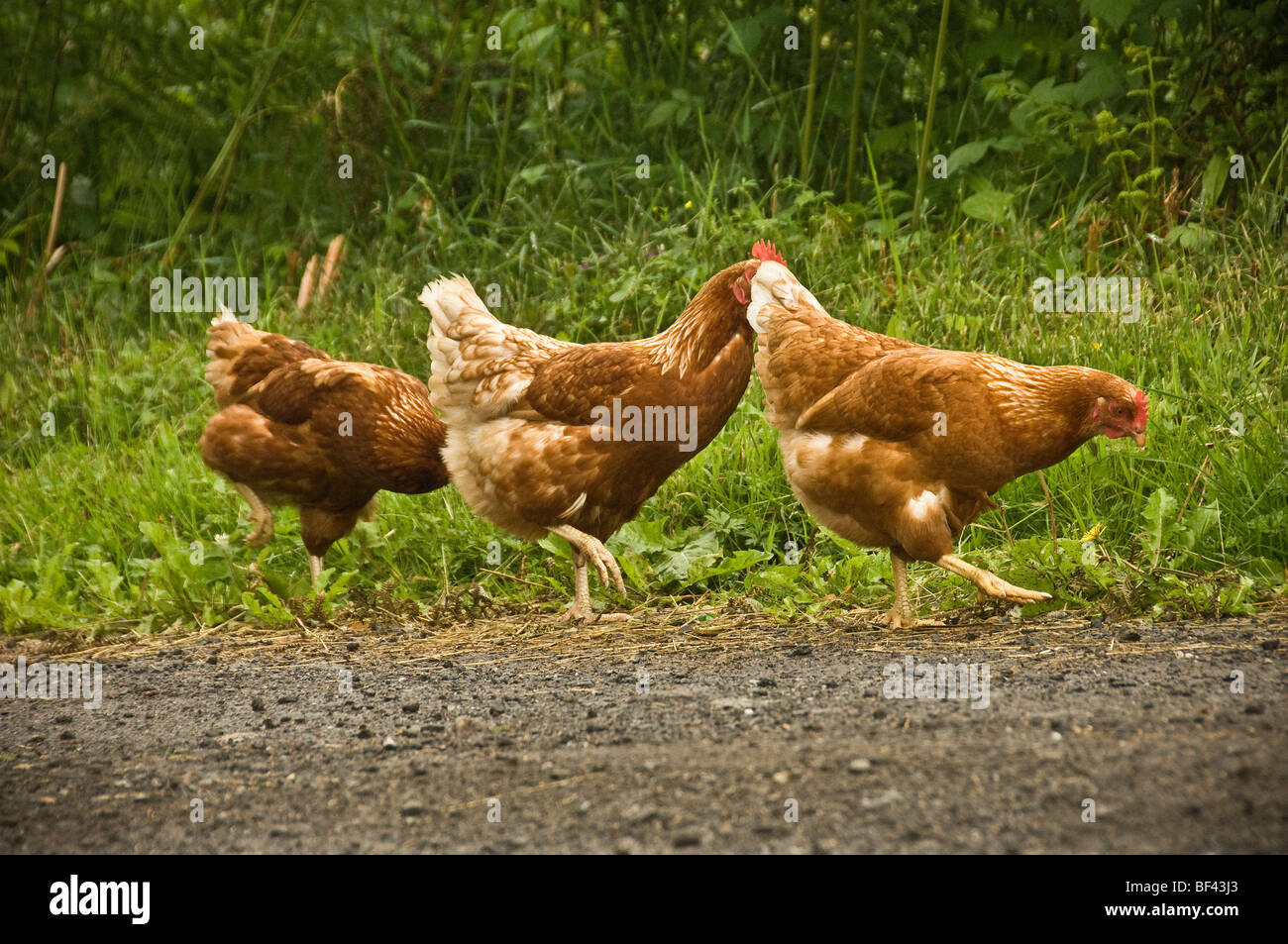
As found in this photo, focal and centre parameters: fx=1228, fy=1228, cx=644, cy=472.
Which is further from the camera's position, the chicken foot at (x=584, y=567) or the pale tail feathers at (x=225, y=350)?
the pale tail feathers at (x=225, y=350)

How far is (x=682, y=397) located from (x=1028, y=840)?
104 inches

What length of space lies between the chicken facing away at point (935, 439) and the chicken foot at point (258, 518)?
2.46 metres

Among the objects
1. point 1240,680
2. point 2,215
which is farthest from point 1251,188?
point 2,215

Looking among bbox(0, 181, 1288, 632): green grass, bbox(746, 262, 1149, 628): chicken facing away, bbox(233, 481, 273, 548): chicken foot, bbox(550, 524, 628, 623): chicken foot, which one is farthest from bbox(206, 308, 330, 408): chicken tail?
bbox(746, 262, 1149, 628): chicken facing away

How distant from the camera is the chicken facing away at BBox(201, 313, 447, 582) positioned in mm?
5094

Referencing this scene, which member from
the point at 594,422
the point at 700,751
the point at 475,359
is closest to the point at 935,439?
the point at 594,422

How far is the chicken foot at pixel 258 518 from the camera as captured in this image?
544 centimetres

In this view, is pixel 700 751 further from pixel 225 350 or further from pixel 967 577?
pixel 225 350

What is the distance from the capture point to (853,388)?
4.22 meters

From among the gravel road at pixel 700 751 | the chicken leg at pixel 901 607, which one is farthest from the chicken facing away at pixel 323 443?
the chicken leg at pixel 901 607

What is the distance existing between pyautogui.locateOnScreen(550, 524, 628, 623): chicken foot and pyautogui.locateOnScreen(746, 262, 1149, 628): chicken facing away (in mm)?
777

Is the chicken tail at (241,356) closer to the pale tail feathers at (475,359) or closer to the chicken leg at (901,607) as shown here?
the pale tail feathers at (475,359)

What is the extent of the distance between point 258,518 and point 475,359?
1.32 meters

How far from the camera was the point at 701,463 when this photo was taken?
5449mm
